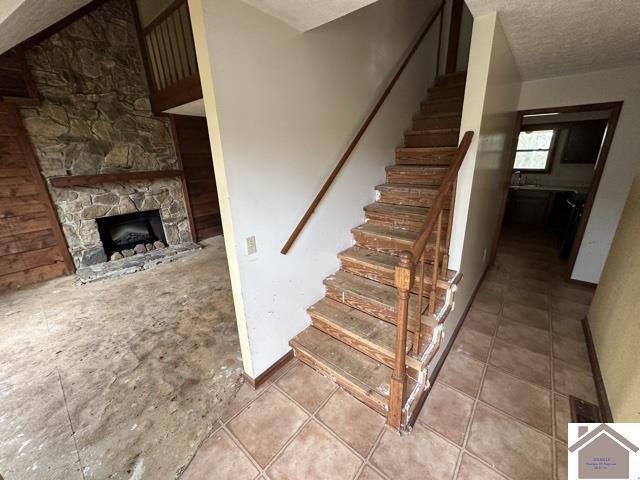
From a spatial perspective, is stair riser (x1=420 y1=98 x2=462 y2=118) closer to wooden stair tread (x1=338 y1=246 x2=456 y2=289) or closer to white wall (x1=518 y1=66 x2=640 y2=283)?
white wall (x1=518 y1=66 x2=640 y2=283)

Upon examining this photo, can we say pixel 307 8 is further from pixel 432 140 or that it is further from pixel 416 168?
pixel 432 140

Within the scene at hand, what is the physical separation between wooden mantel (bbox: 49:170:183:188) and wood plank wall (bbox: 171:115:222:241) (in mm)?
309

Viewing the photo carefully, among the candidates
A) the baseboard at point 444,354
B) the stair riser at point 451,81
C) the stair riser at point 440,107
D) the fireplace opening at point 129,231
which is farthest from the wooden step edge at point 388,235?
the fireplace opening at point 129,231

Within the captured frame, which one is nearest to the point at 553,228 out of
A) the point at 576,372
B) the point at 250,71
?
the point at 576,372

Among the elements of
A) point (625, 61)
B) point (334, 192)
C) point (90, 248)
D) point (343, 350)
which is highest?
point (625, 61)

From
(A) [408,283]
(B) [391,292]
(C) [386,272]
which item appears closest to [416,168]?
(C) [386,272]

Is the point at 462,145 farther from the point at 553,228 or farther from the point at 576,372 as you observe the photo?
the point at 553,228

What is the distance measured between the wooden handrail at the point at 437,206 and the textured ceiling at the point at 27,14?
1.71 meters

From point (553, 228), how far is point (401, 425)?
5.43 m

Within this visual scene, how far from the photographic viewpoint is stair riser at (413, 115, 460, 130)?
262cm

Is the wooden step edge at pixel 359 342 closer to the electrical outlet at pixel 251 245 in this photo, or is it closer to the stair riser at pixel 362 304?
the stair riser at pixel 362 304

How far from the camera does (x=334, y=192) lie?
205 centimetres

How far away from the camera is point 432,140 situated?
106 inches

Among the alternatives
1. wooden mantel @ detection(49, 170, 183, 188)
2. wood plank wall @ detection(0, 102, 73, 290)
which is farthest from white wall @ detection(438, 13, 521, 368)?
wood plank wall @ detection(0, 102, 73, 290)
